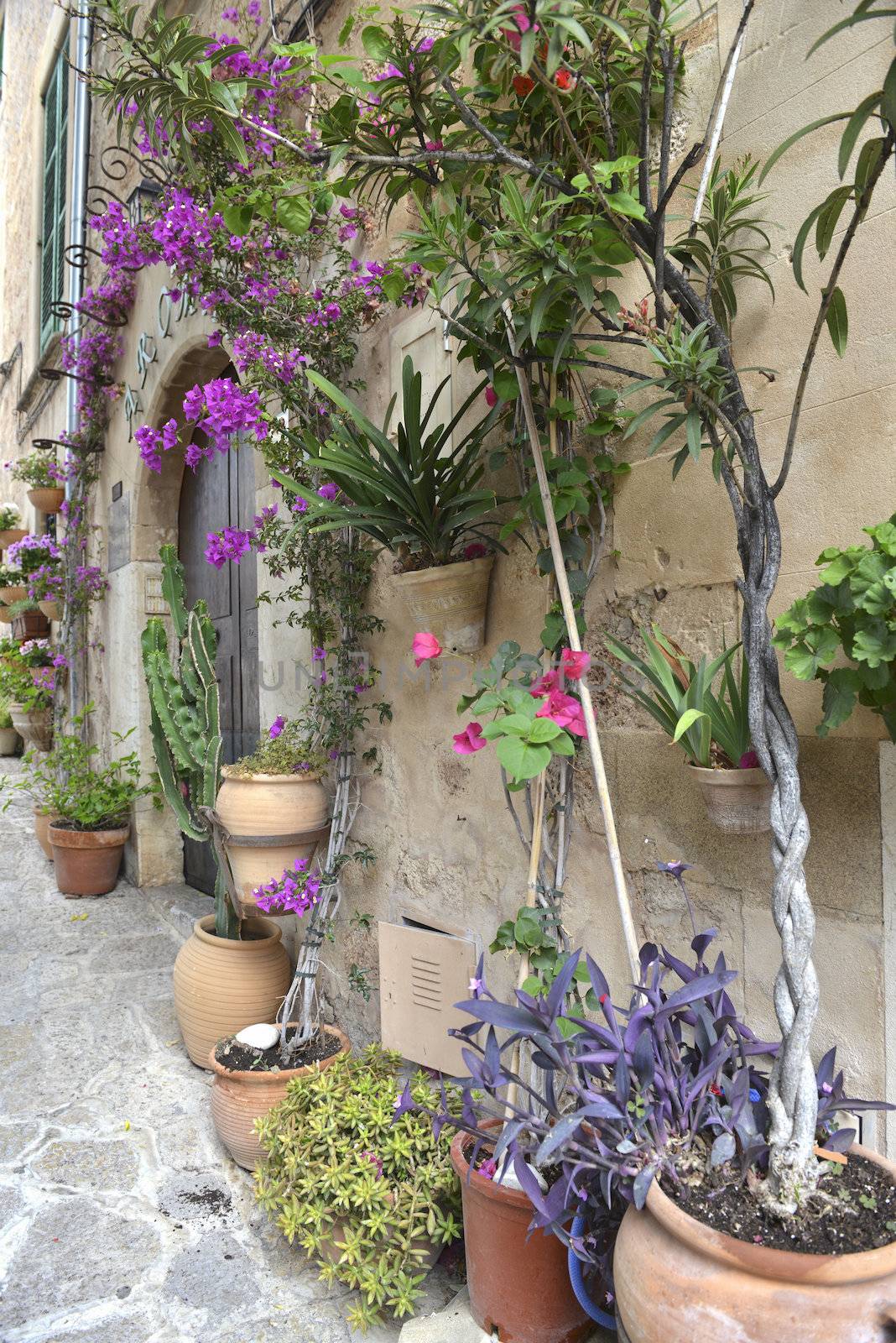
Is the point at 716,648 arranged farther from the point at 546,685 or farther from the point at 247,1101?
the point at 247,1101

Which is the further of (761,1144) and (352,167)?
(352,167)

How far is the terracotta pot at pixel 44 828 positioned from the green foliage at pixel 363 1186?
3.99 metres

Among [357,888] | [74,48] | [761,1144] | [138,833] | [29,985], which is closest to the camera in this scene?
[761,1144]

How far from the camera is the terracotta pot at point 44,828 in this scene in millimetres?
5593

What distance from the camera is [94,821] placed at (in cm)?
511

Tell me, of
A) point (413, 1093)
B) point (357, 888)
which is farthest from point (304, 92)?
point (413, 1093)

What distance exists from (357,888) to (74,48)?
6.75m

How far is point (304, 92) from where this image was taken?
2.88 meters

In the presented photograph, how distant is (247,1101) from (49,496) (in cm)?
557

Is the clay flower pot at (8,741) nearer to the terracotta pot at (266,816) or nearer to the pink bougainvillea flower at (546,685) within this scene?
the terracotta pot at (266,816)

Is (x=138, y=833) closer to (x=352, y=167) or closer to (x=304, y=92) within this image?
(x=304, y=92)

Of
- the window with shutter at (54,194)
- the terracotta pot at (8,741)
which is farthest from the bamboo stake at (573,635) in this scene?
the terracotta pot at (8,741)

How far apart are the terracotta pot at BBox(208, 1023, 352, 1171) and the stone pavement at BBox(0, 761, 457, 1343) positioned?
0.30ft

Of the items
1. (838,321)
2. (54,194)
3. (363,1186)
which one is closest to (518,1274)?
(363,1186)
